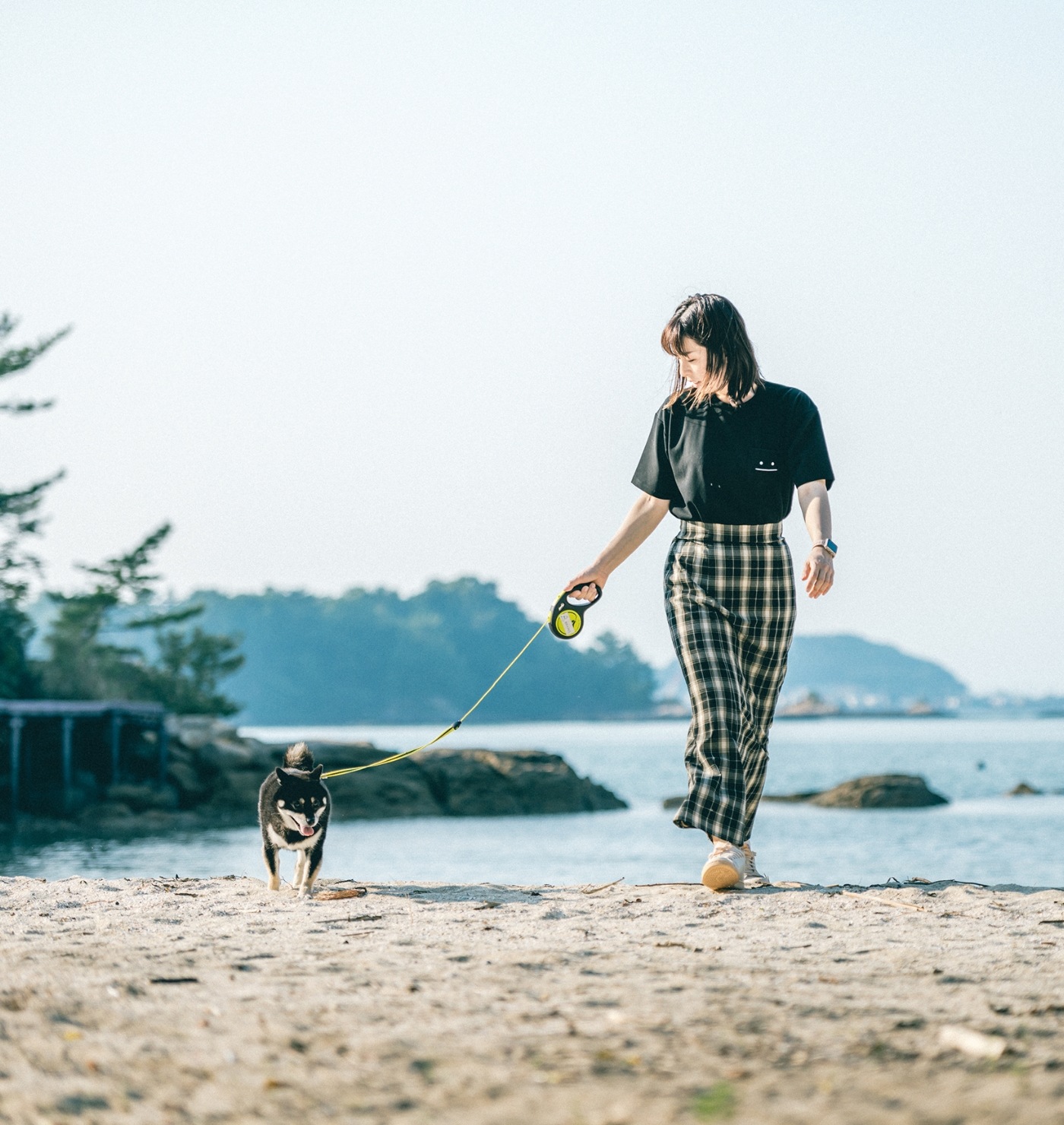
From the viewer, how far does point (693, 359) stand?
16.2 ft

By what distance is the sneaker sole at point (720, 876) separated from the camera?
4.80 metres

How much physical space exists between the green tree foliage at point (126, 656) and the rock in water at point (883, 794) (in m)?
17.8

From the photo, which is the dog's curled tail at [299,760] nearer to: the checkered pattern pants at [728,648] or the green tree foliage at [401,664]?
the checkered pattern pants at [728,648]

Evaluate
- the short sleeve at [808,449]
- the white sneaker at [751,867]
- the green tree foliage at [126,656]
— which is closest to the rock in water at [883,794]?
the green tree foliage at [126,656]

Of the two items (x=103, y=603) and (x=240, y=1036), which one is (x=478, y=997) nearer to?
(x=240, y=1036)

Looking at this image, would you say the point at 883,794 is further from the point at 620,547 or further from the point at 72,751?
the point at 620,547

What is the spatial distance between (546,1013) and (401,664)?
13221cm

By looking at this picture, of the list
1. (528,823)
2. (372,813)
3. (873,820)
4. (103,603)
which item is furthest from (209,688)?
(873,820)


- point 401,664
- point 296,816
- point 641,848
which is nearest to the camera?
point 296,816

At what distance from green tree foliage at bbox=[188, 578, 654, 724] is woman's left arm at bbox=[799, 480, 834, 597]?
127 metres

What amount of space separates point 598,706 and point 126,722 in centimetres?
10665

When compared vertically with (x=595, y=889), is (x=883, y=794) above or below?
below

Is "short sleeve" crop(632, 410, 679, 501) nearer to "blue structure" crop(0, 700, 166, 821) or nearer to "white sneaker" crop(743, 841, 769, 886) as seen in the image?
"white sneaker" crop(743, 841, 769, 886)

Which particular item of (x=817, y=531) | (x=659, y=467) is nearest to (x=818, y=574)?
(x=817, y=531)
